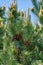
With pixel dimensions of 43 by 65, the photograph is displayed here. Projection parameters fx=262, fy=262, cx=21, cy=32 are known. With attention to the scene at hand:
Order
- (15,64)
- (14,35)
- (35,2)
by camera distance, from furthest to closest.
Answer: (35,2)
(14,35)
(15,64)

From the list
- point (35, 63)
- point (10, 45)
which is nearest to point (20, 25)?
point (10, 45)

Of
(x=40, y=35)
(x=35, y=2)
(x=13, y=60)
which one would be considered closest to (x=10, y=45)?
(x=13, y=60)

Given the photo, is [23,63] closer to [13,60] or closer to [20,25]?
[13,60]

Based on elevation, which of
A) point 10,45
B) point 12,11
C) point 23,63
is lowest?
point 23,63

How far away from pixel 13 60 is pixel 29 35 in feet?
2.95

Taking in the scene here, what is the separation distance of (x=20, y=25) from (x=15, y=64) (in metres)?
1.16

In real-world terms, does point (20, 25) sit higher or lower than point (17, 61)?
higher

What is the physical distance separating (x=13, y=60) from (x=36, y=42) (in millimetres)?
1036

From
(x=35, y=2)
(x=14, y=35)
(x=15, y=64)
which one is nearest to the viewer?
(x=15, y=64)

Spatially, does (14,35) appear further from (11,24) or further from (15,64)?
(15,64)

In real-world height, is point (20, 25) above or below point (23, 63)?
above

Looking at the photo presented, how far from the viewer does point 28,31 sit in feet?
23.6

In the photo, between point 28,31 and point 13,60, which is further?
point 28,31

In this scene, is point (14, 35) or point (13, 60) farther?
point (14, 35)
